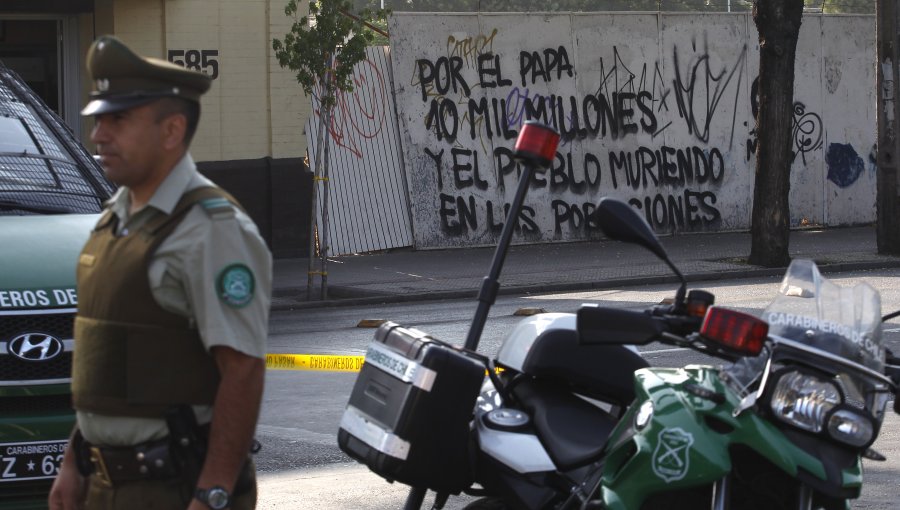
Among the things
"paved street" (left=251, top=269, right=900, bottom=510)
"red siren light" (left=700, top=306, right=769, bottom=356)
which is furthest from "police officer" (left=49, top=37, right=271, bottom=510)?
"paved street" (left=251, top=269, right=900, bottom=510)

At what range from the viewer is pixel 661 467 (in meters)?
3.62

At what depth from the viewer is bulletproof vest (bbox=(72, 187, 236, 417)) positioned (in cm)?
328

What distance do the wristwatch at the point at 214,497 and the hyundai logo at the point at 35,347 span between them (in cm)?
223

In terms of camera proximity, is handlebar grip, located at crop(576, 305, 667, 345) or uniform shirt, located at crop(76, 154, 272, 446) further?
handlebar grip, located at crop(576, 305, 667, 345)

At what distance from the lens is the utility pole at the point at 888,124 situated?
61.8 ft

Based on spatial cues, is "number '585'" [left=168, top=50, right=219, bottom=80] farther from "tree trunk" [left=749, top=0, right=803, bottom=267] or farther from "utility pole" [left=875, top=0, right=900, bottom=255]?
"utility pole" [left=875, top=0, right=900, bottom=255]

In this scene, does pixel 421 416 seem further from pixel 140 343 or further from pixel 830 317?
pixel 830 317

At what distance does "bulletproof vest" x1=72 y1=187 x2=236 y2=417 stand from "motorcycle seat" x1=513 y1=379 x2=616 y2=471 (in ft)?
4.12

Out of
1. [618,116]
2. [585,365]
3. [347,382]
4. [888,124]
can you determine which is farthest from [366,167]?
[585,365]

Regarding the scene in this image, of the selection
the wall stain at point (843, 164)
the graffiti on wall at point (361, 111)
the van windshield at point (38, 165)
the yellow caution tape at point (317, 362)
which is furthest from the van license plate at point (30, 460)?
the wall stain at point (843, 164)

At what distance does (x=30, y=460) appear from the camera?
5.22 metres

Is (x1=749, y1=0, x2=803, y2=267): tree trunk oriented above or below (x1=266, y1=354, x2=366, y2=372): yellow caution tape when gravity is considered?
above

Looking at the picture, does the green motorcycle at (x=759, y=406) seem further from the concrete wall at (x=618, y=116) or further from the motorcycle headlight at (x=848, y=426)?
the concrete wall at (x=618, y=116)

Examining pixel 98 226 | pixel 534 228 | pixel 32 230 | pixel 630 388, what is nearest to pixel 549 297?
pixel 534 228
